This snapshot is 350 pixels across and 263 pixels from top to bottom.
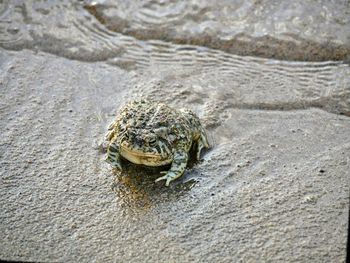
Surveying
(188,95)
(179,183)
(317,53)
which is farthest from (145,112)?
(317,53)

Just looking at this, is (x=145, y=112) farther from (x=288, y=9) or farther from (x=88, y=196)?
(x=288, y=9)

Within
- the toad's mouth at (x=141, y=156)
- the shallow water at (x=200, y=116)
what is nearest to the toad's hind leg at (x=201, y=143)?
the shallow water at (x=200, y=116)

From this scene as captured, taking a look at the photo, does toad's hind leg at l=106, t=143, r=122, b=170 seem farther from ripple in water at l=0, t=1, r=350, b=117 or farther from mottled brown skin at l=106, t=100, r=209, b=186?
ripple in water at l=0, t=1, r=350, b=117

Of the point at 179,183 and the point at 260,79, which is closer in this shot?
the point at 179,183

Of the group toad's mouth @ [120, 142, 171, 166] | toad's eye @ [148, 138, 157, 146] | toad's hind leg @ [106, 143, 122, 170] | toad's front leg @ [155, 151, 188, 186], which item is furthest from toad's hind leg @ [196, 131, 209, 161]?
toad's hind leg @ [106, 143, 122, 170]

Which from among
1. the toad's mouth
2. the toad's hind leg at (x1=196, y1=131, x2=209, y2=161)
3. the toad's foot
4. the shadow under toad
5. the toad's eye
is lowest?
the shadow under toad

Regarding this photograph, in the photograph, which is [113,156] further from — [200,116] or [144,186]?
[200,116]

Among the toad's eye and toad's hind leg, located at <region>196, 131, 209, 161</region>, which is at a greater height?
the toad's eye

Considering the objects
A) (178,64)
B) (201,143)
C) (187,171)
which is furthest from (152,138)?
(178,64)
